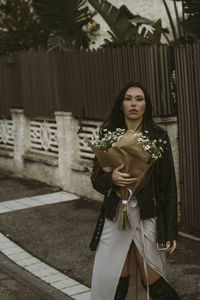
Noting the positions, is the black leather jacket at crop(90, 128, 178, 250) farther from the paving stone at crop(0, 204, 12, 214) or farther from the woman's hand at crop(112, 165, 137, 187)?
the paving stone at crop(0, 204, 12, 214)

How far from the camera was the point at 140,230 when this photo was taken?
165 inches

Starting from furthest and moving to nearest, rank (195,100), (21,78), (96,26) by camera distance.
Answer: (96,26)
(21,78)
(195,100)

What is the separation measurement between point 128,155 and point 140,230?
2.02 ft

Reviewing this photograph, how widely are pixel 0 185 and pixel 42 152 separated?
1.14 metres

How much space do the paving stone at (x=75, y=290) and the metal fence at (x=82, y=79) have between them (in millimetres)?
2881

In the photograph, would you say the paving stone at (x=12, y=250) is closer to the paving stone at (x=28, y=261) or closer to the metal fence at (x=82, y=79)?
the paving stone at (x=28, y=261)

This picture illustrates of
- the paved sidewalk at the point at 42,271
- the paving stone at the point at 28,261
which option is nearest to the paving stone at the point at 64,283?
the paved sidewalk at the point at 42,271

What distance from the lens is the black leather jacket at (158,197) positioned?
13.6 feet

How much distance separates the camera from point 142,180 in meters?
4.08

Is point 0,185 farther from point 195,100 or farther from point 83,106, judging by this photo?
point 195,100

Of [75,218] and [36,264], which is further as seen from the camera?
[75,218]

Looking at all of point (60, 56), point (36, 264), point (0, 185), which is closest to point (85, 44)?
point (60, 56)

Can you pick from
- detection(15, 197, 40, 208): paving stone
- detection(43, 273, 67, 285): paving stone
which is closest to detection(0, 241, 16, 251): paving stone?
detection(43, 273, 67, 285): paving stone

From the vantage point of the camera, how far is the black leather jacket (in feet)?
13.6
